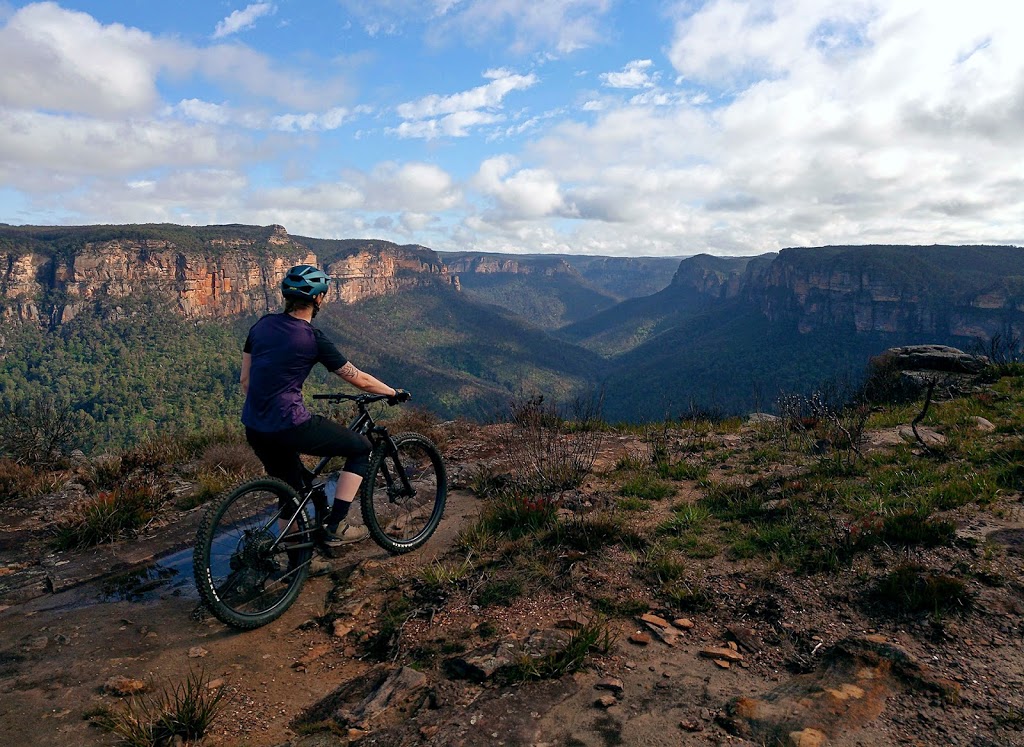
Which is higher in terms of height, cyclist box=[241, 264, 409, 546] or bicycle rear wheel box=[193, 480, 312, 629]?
cyclist box=[241, 264, 409, 546]

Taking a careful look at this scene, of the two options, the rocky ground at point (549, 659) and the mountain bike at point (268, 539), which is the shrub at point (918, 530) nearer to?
the rocky ground at point (549, 659)

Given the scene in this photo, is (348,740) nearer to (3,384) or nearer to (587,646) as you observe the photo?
(587,646)

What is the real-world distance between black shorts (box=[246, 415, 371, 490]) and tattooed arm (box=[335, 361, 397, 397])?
0.36 m

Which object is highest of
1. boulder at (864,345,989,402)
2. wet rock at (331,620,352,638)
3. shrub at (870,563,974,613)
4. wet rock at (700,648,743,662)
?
boulder at (864,345,989,402)

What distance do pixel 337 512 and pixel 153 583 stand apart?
1794 mm

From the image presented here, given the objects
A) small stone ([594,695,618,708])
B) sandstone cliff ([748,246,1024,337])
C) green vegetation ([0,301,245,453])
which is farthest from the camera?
sandstone cliff ([748,246,1024,337])

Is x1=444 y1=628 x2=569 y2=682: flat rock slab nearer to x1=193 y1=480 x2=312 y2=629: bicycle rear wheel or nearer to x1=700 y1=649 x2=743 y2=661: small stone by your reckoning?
x1=700 y1=649 x2=743 y2=661: small stone

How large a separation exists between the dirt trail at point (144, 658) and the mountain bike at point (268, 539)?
0.19 meters

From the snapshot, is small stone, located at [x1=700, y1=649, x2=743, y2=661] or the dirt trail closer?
the dirt trail

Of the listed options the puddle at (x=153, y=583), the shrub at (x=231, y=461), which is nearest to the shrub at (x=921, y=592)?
the puddle at (x=153, y=583)

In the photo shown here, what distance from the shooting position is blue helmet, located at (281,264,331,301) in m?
4.16

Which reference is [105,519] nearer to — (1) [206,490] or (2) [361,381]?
(1) [206,490]

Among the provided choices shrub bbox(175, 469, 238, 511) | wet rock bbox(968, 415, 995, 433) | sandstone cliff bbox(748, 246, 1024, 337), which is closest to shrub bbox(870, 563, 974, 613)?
wet rock bbox(968, 415, 995, 433)

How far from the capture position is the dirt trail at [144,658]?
9.53 feet
